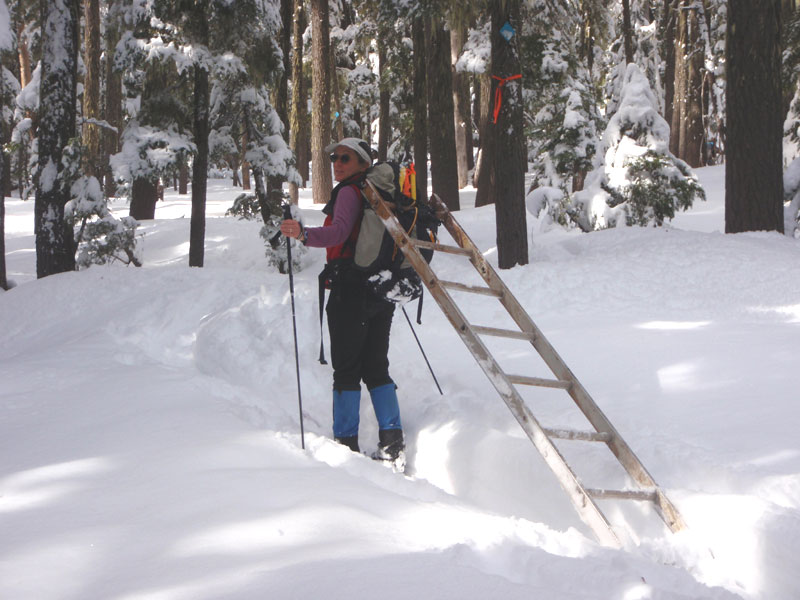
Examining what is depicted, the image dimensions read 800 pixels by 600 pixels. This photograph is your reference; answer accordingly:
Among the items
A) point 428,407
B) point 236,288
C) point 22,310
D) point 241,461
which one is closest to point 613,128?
point 236,288

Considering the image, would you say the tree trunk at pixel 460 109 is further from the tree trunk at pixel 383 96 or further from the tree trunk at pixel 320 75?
the tree trunk at pixel 320 75

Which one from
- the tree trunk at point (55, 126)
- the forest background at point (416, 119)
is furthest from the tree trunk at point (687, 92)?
the tree trunk at point (55, 126)

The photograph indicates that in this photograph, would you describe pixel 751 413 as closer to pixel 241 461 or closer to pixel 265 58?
pixel 241 461

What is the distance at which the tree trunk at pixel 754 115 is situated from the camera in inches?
387

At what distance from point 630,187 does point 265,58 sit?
7.49 metres

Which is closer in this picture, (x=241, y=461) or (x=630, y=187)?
(x=241, y=461)

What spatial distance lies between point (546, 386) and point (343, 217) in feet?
5.72

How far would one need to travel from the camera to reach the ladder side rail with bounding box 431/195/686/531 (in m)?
3.35

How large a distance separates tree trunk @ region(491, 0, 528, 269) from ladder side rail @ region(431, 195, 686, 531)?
5.62 m

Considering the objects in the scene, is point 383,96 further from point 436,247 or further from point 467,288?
point 467,288

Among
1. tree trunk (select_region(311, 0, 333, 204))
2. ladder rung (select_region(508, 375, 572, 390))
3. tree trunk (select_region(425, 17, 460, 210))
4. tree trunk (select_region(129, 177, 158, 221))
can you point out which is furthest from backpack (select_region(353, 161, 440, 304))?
tree trunk (select_region(129, 177, 158, 221))

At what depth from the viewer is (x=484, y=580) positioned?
240 cm

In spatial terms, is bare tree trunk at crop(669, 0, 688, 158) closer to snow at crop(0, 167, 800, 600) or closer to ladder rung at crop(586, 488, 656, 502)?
snow at crop(0, 167, 800, 600)

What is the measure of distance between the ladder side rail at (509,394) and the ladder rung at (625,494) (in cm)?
7
